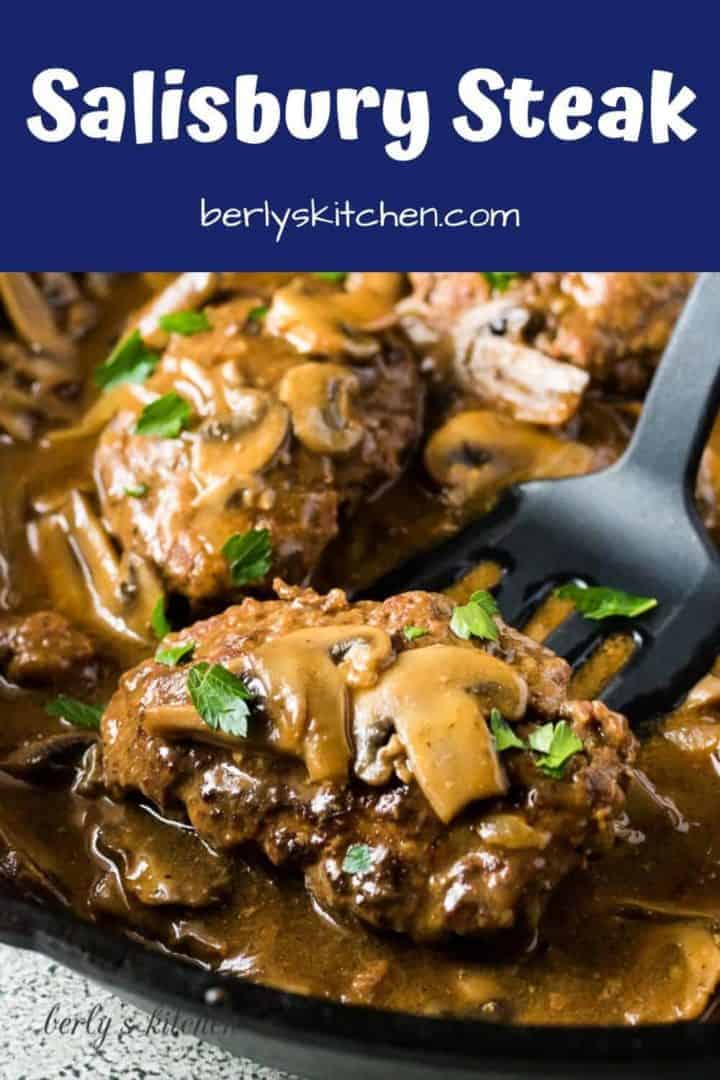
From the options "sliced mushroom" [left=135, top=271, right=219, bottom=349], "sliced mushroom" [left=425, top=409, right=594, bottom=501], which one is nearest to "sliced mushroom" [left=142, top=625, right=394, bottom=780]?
"sliced mushroom" [left=425, top=409, right=594, bottom=501]

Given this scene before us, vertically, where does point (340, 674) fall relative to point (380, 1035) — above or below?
above

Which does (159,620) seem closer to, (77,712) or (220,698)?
(77,712)

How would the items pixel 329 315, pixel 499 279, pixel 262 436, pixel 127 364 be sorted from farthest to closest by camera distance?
pixel 499 279
pixel 127 364
pixel 329 315
pixel 262 436

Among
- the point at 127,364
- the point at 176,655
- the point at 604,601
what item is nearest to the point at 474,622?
the point at 176,655

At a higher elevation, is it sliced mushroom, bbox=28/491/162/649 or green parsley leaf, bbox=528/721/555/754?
green parsley leaf, bbox=528/721/555/754

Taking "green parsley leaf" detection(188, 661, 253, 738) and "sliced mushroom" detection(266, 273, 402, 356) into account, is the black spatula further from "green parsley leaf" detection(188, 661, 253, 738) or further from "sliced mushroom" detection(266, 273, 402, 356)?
"green parsley leaf" detection(188, 661, 253, 738)

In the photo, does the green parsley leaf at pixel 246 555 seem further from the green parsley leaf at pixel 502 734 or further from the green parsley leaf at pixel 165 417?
→ the green parsley leaf at pixel 502 734
